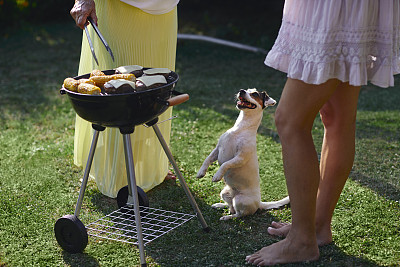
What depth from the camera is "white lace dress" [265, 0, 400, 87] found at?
2.32 meters

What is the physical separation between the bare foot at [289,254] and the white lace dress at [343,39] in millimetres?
911

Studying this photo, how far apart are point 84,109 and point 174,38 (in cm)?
130

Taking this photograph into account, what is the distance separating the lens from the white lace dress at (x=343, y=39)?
2322 mm

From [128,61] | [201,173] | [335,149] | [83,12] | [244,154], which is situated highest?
[83,12]

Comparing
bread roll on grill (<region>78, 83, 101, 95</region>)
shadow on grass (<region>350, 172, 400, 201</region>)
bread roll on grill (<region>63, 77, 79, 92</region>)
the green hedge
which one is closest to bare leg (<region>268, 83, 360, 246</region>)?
shadow on grass (<region>350, 172, 400, 201</region>)

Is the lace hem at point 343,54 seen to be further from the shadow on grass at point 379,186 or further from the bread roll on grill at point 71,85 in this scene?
the shadow on grass at point 379,186

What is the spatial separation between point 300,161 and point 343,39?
643 millimetres

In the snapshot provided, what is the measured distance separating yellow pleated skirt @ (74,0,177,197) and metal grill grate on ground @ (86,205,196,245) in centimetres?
34

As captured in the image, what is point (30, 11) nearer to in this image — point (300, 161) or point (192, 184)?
point (192, 184)

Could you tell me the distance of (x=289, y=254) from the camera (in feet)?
8.69

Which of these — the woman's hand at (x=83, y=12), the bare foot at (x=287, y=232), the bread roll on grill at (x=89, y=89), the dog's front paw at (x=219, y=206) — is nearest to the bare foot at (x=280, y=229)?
the bare foot at (x=287, y=232)

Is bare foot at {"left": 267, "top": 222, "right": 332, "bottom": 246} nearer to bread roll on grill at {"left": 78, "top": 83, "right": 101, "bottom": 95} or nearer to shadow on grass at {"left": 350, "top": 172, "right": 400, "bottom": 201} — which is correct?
shadow on grass at {"left": 350, "top": 172, "right": 400, "bottom": 201}

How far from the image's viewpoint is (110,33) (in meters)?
3.34

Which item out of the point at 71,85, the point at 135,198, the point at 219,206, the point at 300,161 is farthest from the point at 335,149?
the point at 71,85
